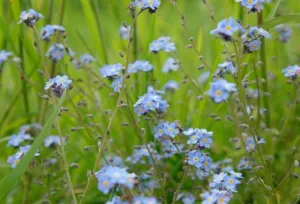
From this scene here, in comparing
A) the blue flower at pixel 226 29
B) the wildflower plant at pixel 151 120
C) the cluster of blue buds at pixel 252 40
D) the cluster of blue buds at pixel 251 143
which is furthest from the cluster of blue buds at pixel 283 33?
the blue flower at pixel 226 29

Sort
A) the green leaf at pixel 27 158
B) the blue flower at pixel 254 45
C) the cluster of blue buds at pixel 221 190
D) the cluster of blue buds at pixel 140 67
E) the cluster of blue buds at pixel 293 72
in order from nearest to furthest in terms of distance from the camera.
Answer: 1. the cluster of blue buds at pixel 221 190
2. the green leaf at pixel 27 158
3. the blue flower at pixel 254 45
4. the cluster of blue buds at pixel 293 72
5. the cluster of blue buds at pixel 140 67

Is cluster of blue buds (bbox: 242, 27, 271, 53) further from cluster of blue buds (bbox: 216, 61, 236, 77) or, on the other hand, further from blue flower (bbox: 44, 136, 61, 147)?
blue flower (bbox: 44, 136, 61, 147)

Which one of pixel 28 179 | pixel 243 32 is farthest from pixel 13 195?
pixel 243 32

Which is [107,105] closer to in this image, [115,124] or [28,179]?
[115,124]

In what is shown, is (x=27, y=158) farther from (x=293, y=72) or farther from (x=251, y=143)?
(x=293, y=72)

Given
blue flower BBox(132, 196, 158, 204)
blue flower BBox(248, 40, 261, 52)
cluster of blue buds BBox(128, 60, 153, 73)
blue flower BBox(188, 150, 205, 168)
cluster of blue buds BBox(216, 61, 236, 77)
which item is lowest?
Result: blue flower BBox(132, 196, 158, 204)

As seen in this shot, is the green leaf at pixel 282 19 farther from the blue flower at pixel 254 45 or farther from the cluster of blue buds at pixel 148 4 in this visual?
the cluster of blue buds at pixel 148 4

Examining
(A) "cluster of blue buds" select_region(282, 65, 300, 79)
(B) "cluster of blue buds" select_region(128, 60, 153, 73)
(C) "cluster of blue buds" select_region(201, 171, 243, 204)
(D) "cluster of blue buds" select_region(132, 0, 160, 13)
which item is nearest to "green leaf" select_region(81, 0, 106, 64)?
(B) "cluster of blue buds" select_region(128, 60, 153, 73)

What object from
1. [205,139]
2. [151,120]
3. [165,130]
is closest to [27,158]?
[165,130]
